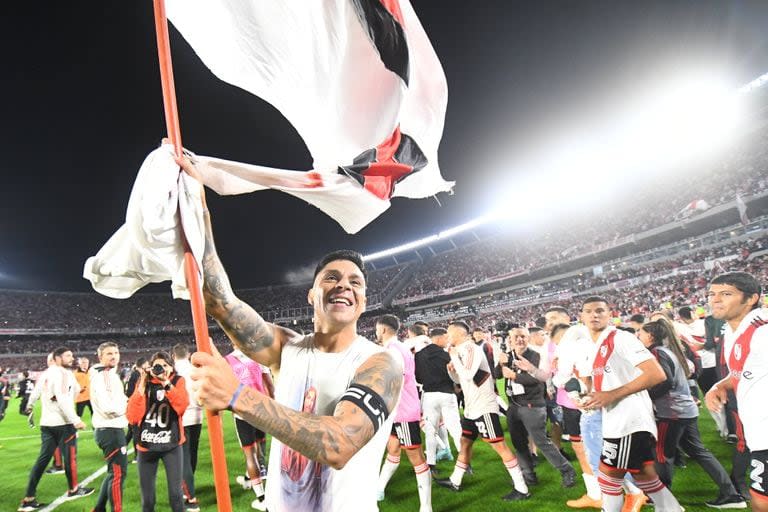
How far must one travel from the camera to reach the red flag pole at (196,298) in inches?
65.7

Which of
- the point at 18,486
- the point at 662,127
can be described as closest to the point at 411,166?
the point at 18,486

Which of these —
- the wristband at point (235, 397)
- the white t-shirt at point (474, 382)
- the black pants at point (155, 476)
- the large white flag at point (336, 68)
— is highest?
the large white flag at point (336, 68)

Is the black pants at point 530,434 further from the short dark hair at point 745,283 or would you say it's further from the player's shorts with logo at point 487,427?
the short dark hair at point 745,283

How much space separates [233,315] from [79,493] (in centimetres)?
718

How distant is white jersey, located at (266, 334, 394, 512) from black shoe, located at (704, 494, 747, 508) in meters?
4.86

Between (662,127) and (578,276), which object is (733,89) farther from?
(578,276)

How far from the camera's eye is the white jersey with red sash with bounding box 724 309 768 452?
3.20 metres

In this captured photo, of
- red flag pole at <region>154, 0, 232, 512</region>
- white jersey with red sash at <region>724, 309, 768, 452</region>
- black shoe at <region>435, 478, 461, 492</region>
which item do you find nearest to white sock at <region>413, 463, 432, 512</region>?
black shoe at <region>435, 478, 461, 492</region>

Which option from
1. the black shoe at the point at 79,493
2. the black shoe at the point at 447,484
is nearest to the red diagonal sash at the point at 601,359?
the black shoe at the point at 447,484

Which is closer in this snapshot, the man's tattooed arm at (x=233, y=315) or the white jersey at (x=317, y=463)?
the white jersey at (x=317, y=463)

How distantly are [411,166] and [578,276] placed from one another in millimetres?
34341

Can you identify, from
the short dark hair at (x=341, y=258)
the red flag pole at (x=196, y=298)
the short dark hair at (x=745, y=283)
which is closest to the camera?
the red flag pole at (x=196, y=298)

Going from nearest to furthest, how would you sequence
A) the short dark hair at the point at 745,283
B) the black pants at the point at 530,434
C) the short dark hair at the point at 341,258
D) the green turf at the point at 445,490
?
the short dark hair at the point at 341,258, the short dark hair at the point at 745,283, the green turf at the point at 445,490, the black pants at the point at 530,434

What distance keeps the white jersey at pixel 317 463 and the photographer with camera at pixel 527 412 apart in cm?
413
